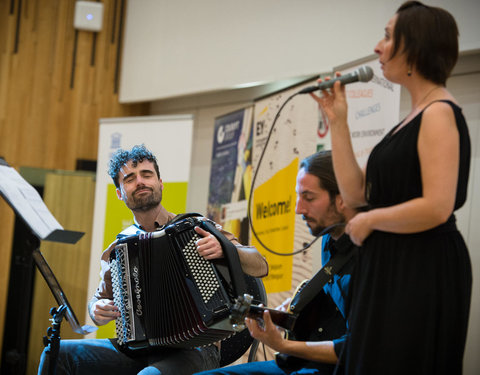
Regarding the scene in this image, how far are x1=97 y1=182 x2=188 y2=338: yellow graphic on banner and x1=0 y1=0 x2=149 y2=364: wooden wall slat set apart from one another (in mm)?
1175

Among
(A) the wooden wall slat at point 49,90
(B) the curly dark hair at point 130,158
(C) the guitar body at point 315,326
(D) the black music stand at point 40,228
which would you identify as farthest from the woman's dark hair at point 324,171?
(A) the wooden wall slat at point 49,90

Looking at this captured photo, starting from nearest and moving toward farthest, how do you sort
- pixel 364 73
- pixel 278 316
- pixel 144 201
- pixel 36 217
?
1. pixel 364 73
2. pixel 278 316
3. pixel 36 217
4. pixel 144 201

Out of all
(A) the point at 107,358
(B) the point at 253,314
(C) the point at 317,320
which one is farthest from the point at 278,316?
(A) the point at 107,358

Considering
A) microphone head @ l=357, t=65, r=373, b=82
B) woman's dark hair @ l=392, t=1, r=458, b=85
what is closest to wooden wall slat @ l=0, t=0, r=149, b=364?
microphone head @ l=357, t=65, r=373, b=82

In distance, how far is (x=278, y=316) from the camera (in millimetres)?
1751

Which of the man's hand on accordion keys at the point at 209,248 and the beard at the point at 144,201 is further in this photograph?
the beard at the point at 144,201

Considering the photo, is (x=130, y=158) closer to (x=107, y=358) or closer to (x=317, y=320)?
(x=107, y=358)

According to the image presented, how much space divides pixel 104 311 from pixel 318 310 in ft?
3.08

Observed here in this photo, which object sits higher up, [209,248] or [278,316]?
[209,248]

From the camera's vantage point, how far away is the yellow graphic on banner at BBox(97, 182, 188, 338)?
15.7 ft

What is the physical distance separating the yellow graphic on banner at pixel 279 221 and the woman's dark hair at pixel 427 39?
2.87 metres

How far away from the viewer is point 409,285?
1.38 meters

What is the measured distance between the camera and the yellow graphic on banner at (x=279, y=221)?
14.2 ft

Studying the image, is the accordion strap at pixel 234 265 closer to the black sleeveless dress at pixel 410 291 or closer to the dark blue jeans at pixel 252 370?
the dark blue jeans at pixel 252 370
